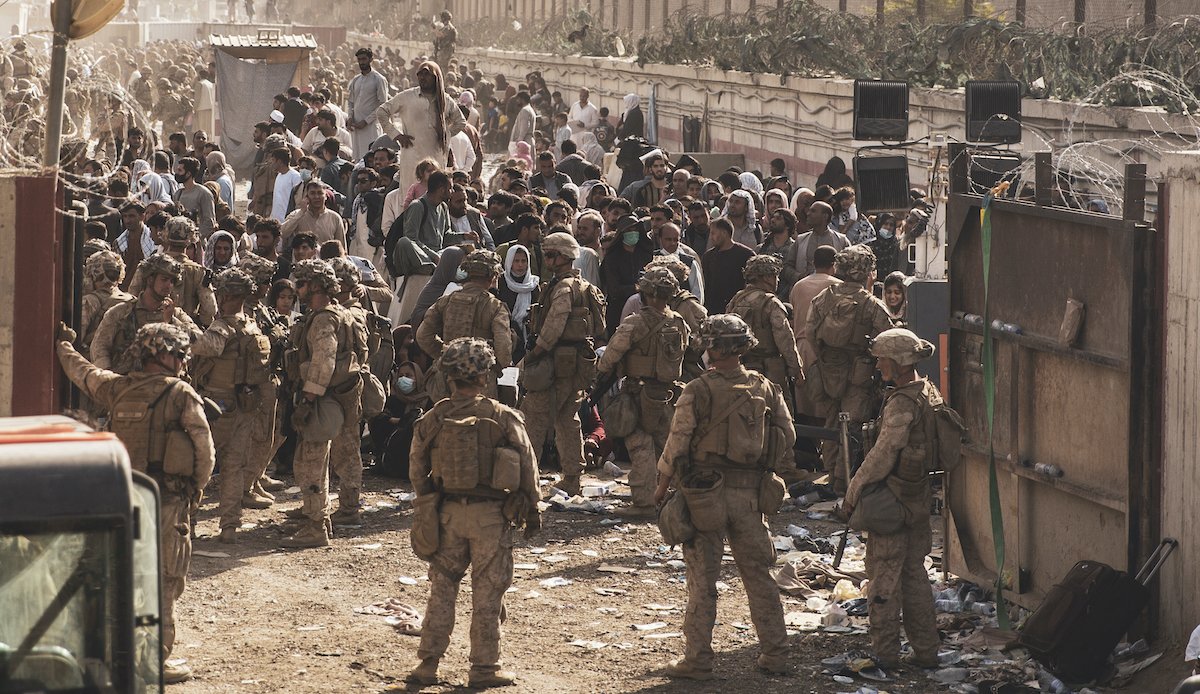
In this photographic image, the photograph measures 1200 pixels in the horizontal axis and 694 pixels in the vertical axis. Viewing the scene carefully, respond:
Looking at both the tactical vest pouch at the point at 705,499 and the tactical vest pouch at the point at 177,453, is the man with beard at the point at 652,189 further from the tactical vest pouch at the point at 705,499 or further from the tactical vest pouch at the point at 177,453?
the tactical vest pouch at the point at 177,453

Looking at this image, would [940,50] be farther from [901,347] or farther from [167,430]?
[167,430]

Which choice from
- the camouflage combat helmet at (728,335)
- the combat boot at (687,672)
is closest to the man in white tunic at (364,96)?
the camouflage combat helmet at (728,335)

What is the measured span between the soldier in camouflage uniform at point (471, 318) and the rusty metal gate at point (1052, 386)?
2.75m

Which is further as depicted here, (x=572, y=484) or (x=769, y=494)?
(x=572, y=484)

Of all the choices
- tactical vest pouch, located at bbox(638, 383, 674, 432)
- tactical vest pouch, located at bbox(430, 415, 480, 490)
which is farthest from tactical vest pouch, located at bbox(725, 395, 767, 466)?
tactical vest pouch, located at bbox(638, 383, 674, 432)

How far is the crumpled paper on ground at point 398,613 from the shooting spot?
27.3ft

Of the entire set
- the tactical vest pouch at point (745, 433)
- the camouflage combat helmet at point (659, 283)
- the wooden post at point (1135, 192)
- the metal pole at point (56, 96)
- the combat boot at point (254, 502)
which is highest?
the metal pole at point (56, 96)

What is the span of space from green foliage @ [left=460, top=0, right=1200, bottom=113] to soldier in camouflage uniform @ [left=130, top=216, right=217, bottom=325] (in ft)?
17.3

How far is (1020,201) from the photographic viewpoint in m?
8.43

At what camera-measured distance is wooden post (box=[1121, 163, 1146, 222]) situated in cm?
738

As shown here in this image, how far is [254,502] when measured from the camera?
10.5 metres

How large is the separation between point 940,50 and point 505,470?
42.9 feet

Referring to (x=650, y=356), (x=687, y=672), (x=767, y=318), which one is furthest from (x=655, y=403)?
(x=687, y=672)

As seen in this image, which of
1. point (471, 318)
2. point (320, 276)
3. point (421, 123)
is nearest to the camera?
point (320, 276)
